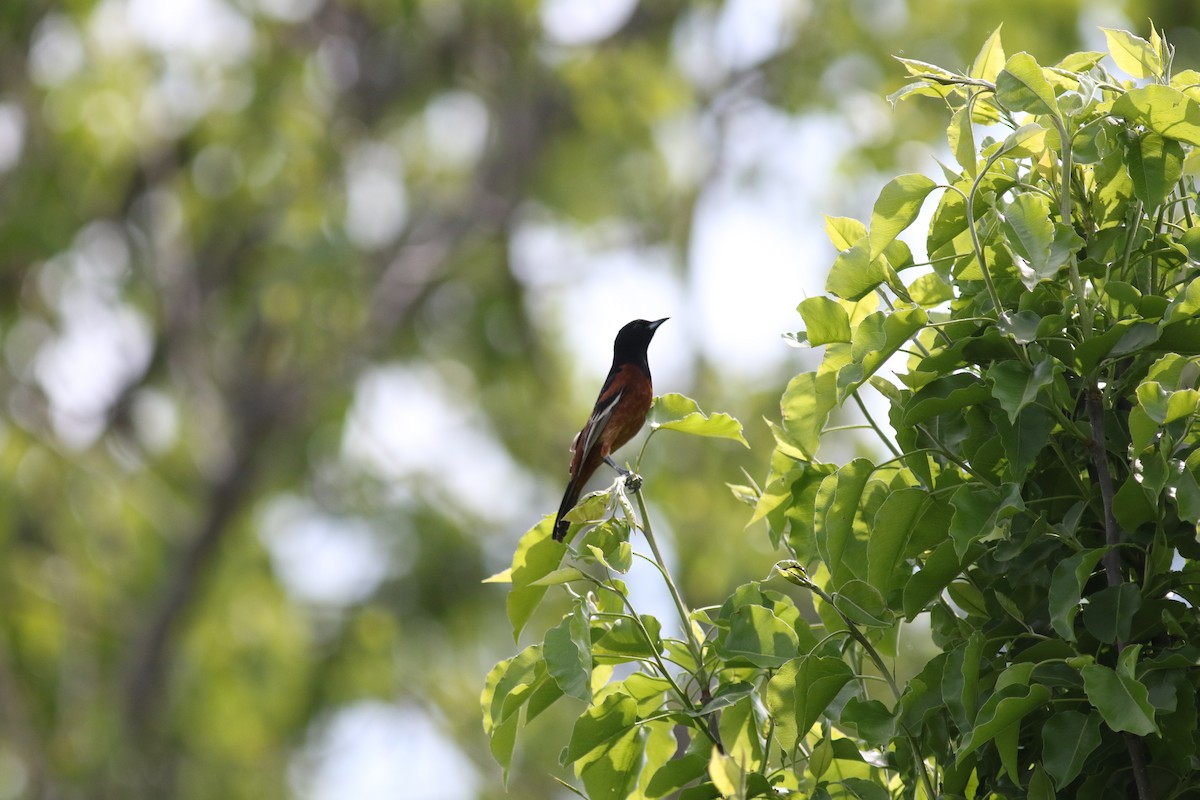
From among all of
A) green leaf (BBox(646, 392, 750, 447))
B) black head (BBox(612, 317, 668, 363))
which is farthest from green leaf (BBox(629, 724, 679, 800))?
black head (BBox(612, 317, 668, 363))

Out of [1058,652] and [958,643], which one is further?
[958,643]

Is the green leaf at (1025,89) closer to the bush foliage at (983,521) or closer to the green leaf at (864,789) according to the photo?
the bush foliage at (983,521)

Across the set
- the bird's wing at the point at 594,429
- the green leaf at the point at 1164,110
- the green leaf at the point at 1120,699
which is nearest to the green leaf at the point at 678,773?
the green leaf at the point at 1120,699

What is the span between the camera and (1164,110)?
1709 millimetres

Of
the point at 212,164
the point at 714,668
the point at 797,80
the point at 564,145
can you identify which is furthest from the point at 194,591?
the point at 714,668

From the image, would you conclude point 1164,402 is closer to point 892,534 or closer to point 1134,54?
point 892,534

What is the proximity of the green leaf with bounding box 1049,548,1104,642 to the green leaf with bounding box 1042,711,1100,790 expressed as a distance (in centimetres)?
12

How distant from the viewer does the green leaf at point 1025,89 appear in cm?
172

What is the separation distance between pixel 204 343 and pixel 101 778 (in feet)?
12.9

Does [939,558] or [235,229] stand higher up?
[235,229]

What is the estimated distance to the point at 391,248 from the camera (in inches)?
478

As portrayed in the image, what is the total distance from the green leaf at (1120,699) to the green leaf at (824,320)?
0.60 metres

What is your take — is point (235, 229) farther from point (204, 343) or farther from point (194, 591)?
point (194, 591)

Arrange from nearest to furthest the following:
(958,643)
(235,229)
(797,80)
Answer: (958,643)
(797,80)
(235,229)
